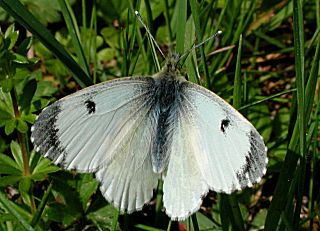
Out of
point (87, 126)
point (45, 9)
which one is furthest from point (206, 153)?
point (45, 9)

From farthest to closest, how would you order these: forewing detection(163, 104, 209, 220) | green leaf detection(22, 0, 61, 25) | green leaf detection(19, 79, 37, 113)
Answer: green leaf detection(22, 0, 61, 25), green leaf detection(19, 79, 37, 113), forewing detection(163, 104, 209, 220)

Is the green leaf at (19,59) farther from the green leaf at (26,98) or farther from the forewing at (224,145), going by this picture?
the forewing at (224,145)

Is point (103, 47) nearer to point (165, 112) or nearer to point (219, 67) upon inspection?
point (219, 67)

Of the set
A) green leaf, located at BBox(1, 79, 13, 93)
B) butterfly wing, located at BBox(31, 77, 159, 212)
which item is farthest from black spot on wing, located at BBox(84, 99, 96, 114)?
green leaf, located at BBox(1, 79, 13, 93)

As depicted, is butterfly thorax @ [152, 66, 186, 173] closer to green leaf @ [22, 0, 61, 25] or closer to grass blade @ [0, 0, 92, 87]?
grass blade @ [0, 0, 92, 87]

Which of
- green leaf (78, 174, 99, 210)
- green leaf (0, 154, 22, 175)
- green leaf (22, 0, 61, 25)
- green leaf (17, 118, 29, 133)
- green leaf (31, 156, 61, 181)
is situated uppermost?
green leaf (22, 0, 61, 25)
